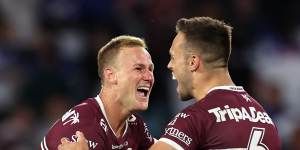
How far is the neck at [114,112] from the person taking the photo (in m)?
6.85

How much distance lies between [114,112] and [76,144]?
720 millimetres

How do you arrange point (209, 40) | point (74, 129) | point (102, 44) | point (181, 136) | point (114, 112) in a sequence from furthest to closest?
1. point (102, 44)
2. point (114, 112)
3. point (74, 129)
4. point (209, 40)
5. point (181, 136)

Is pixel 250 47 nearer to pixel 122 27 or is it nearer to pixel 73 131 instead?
pixel 122 27

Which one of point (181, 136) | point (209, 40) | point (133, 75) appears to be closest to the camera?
point (181, 136)

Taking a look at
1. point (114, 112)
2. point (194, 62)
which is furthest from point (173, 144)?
point (114, 112)

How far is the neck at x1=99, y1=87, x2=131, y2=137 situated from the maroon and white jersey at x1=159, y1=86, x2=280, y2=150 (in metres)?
0.87

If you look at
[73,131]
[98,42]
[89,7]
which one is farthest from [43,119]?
[73,131]

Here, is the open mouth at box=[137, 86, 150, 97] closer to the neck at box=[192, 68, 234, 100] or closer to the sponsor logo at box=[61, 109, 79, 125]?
the sponsor logo at box=[61, 109, 79, 125]

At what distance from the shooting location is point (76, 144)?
245 inches

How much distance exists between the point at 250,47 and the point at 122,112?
5266 millimetres

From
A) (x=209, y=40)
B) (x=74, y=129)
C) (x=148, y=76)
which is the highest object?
(x=209, y=40)

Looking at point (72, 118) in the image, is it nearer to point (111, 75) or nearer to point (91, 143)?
point (91, 143)

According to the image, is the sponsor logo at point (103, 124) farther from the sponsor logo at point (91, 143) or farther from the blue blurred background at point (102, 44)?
the blue blurred background at point (102, 44)

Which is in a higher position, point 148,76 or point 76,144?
point 148,76
